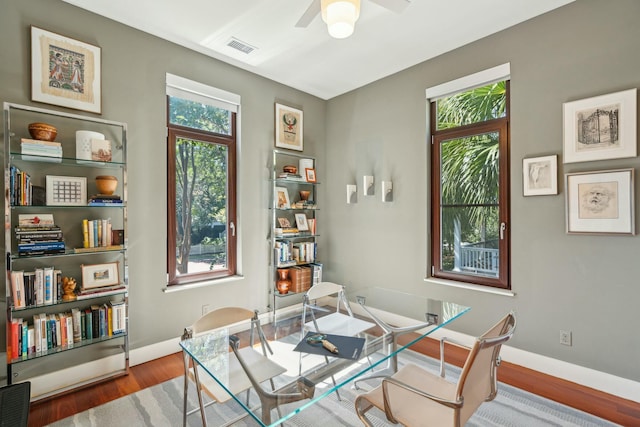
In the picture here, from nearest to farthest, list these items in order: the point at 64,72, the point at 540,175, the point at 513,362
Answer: the point at 64,72 < the point at 540,175 < the point at 513,362

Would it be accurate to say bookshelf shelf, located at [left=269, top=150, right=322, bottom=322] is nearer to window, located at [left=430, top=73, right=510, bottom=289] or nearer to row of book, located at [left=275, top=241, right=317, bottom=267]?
row of book, located at [left=275, top=241, right=317, bottom=267]

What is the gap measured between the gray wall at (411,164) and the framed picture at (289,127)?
0.12 m

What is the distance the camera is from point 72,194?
244 cm

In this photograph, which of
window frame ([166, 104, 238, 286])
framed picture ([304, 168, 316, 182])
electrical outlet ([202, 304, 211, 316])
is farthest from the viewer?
framed picture ([304, 168, 316, 182])

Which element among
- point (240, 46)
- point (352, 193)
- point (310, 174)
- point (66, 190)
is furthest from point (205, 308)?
point (240, 46)

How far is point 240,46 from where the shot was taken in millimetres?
3117

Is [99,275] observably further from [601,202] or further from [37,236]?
[601,202]

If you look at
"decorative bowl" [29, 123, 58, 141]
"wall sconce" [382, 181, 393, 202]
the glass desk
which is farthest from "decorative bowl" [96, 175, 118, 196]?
"wall sconce" [382, 181, 393, 202]

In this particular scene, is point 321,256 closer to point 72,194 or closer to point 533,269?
point 533,269

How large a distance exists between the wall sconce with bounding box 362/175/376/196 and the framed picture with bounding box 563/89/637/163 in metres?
1.93

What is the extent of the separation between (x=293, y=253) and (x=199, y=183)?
56.1 inches

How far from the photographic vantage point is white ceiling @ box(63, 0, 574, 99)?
2531mm

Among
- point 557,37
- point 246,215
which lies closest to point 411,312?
point 246,215

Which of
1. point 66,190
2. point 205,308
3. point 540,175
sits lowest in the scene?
point 205,308
